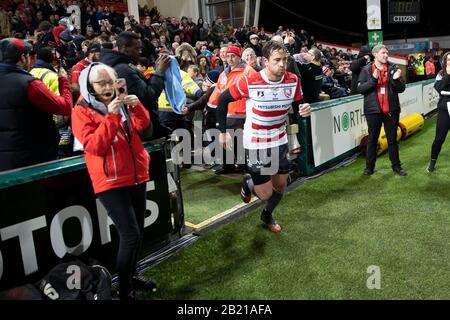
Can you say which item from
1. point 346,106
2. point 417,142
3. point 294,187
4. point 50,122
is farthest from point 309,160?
point 50,122

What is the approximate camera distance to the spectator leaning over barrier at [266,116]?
3.87 meters

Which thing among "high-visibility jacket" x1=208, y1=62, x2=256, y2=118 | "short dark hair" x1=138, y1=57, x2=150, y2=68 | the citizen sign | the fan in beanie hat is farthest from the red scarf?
the citizen sign

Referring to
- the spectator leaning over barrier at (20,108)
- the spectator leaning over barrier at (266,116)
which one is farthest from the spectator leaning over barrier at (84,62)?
the spectator leaning over barrier at (266,116)

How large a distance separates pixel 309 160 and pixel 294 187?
2.30 ft

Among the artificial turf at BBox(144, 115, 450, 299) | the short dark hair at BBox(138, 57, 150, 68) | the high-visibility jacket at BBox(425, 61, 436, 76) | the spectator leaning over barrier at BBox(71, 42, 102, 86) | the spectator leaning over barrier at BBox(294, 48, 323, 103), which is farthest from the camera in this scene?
the high-visibility jacket at BBox(425, 61, 436, 76)

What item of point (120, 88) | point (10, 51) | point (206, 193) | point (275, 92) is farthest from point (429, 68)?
point (10, 51)

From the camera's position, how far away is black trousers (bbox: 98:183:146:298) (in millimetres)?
2746

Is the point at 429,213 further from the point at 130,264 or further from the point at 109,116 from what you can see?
the point at 109,116

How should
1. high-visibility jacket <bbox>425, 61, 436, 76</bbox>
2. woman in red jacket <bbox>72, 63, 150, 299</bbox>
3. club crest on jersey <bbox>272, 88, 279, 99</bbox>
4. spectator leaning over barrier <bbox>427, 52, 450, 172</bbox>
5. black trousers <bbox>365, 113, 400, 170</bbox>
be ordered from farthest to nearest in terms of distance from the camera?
high-visibility jacket <bbox>425, 61, 436, 76</bbox>, black trousers <bbox>365, 113, 400, 170</bbox>, spectator leaning over barrier <bbox>427, 52, 450, 172</bbox>, club crest on jersey <bbox>272, 88, 279, 99</bbox>, woman in red jacket <bbox>72, 63, 150, 299</bbox>

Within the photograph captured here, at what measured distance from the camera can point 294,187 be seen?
5715 millimetres

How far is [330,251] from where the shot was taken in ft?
12.5

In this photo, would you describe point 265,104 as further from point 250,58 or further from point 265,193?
point 250,58

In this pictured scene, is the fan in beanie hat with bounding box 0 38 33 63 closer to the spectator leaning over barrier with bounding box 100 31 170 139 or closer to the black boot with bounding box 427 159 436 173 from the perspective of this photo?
the spectator leaning over barrier with bounding box 100 31 170 139

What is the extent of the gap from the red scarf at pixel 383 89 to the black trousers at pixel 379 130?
129mm
